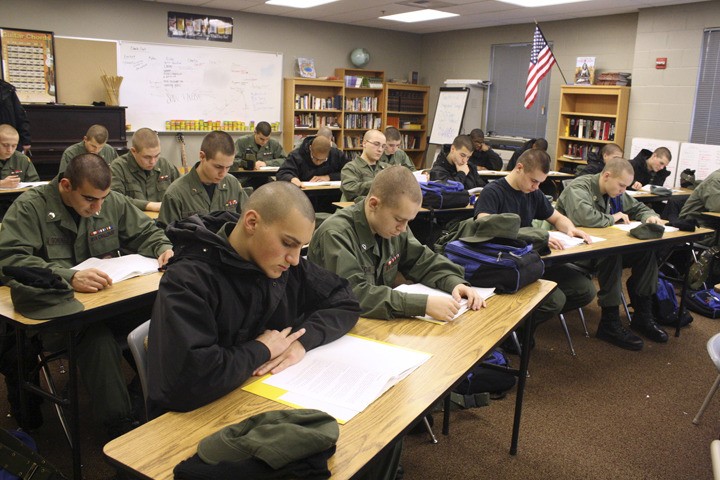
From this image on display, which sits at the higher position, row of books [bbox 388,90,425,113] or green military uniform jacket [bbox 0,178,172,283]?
row of books [bbox 388,90,425,113]

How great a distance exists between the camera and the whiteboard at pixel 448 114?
10312mm

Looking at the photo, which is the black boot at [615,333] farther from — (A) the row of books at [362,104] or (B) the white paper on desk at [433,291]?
(A) the row of books at [362,104]

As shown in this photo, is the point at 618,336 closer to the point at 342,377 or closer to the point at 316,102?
the point at 342,377

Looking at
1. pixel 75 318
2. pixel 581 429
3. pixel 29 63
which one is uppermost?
pixel 29 63

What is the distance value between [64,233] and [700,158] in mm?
7292

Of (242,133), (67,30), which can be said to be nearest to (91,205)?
(67,30)

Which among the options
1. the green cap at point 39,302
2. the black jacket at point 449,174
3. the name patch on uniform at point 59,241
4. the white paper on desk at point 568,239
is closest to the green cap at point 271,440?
the green cap at point 39,302

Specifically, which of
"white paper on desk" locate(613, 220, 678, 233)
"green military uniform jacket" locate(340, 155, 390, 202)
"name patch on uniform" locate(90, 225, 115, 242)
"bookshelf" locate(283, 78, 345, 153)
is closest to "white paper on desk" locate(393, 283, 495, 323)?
"name patch on uniform" locate(90, 225, 115, 242)

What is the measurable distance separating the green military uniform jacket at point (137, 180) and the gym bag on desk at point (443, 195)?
210 centimetres

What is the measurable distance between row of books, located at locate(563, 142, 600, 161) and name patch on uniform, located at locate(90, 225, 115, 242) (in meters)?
7.29

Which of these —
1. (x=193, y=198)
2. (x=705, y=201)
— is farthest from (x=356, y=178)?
(x=705, y=201)

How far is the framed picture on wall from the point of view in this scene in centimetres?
726

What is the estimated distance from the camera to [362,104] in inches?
414

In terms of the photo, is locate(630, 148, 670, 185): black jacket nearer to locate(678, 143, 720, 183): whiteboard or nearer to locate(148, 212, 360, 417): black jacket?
locate(678, 143, 720, 183): whiteboard
